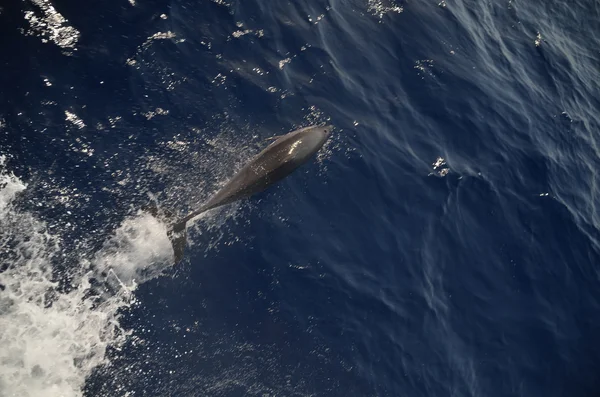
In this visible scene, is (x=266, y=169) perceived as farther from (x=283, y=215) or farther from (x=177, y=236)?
(x=177, y=236)

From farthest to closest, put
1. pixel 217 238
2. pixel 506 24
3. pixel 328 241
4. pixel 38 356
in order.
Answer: pixel 506 24
pixel 328 241
pixel 217 238
pixel 38 356

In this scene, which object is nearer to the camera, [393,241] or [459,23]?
[393,241]

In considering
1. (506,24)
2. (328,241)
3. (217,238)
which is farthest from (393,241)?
(506,24)

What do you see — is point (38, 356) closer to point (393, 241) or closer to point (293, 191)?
point (293, 191)

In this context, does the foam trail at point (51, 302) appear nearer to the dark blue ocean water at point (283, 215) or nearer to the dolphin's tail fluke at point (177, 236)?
the dark blue ocean water at point (283, 215)

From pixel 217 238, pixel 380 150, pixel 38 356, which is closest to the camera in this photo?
pixel 38 356

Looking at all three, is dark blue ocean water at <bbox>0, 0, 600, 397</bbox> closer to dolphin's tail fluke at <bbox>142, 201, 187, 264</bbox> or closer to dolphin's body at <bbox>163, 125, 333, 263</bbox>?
dolphin's tail fluke at <bbox>142, 201, 187, 264</bbox>

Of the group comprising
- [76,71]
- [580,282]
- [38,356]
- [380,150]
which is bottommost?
[580,282]

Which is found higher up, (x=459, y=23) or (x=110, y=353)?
(x=459, y=23)
